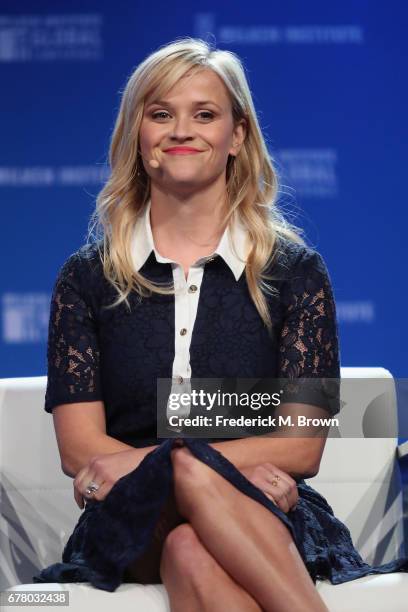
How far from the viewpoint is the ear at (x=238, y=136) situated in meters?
2.27

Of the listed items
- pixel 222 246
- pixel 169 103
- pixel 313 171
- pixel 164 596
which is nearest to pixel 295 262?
pixel 222 246

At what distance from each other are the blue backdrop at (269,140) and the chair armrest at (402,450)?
839 mm

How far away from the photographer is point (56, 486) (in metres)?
2.44

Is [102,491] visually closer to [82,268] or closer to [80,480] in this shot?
[80,480]

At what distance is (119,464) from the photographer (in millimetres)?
1937

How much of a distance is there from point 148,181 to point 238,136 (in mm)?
211

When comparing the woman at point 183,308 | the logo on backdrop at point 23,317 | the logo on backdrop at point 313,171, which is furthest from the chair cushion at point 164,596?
the logo on backdrop at point 313,171

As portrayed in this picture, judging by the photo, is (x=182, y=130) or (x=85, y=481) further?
(x=182, y=130)

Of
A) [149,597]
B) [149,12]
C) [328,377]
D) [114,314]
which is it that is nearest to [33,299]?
[149,12]

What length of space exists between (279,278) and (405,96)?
4.24ft

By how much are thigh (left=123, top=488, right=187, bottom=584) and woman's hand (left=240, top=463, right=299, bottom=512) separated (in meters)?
0.15

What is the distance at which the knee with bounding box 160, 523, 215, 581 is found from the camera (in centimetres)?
173

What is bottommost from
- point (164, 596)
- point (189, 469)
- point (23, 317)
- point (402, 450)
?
point (164, 596)

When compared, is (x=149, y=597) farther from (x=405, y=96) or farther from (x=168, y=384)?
(x=405, y=96)
